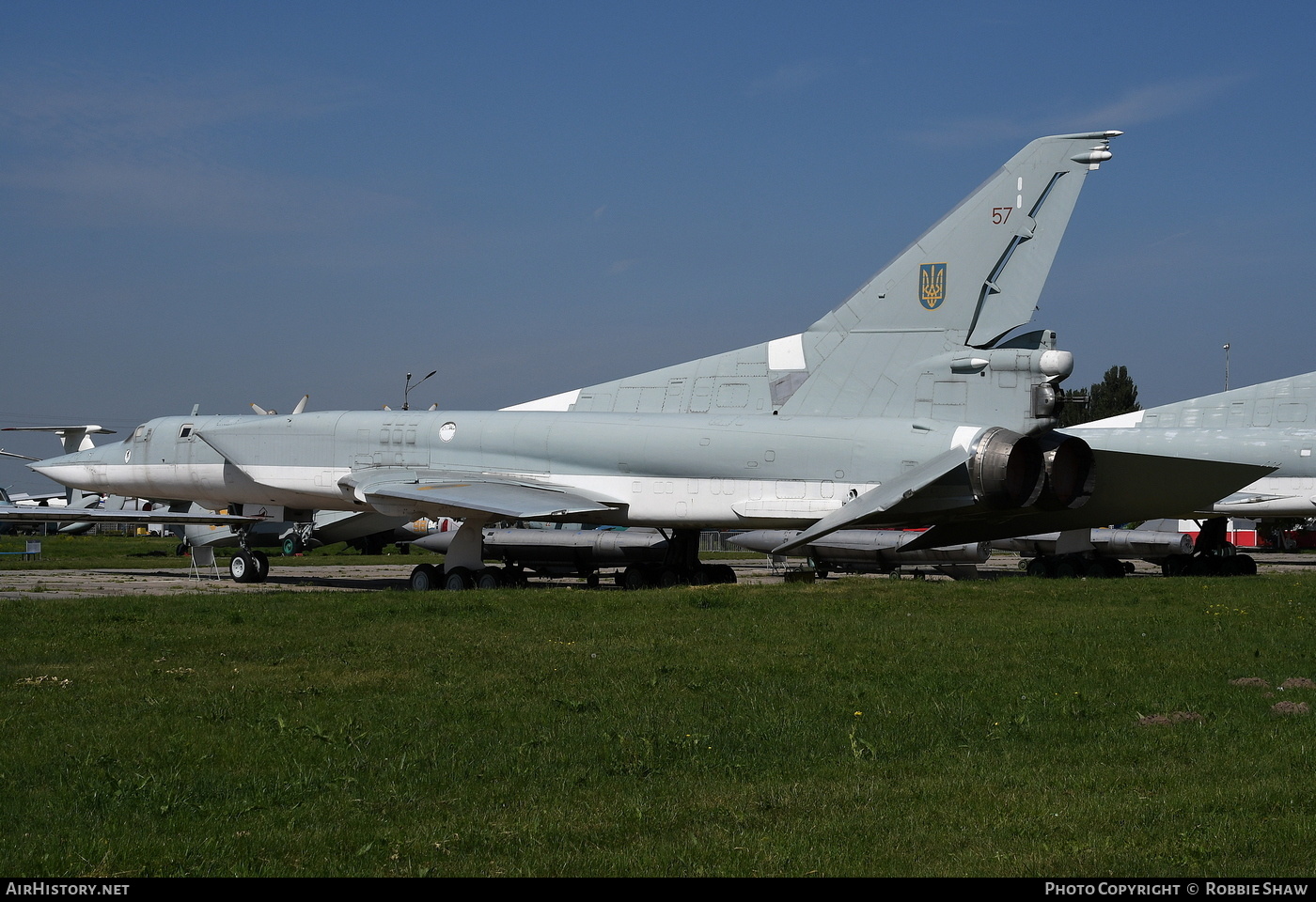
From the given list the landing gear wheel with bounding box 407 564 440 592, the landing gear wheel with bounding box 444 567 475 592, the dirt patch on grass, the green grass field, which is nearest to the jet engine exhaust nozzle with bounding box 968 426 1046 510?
the green grass field

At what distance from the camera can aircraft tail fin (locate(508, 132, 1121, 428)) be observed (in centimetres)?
1501

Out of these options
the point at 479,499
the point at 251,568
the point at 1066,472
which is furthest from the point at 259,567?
the point at 1066,472

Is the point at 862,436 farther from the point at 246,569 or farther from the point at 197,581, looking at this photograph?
the point at 197,581

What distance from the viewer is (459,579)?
19.0 meters

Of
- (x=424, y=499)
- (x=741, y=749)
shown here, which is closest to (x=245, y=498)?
(x=424, y=499)

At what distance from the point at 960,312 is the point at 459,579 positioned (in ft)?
30.0

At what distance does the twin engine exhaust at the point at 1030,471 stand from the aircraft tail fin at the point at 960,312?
47 cm

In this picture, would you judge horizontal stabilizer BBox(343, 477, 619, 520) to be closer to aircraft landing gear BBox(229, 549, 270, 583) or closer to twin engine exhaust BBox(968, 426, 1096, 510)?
aircraft landing gear BBox(229, 549, 270, 583)

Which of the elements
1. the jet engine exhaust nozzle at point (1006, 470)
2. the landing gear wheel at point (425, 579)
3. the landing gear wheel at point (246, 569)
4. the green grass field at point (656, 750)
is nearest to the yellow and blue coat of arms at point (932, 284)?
the jet engine exhaust nozzle at point (1006, 470)

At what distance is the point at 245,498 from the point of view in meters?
22.1

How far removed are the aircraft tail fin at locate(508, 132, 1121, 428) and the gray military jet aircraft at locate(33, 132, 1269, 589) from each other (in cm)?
2

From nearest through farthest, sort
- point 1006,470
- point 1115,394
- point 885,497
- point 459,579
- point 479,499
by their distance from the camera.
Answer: point 1006,470 → point 885,497 → point 479,499 → point 459,579 → point 1115,394
